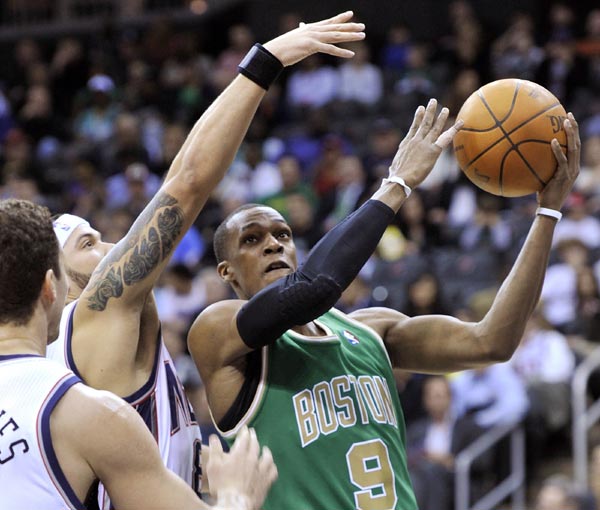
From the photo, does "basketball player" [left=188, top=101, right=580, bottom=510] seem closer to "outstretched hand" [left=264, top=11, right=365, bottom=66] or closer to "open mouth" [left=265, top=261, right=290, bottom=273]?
"open mouth" [left=265, top=261, right=290, bottom=273]

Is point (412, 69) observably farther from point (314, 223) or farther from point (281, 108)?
point (314, 223)

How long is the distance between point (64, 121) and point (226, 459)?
13.7 m

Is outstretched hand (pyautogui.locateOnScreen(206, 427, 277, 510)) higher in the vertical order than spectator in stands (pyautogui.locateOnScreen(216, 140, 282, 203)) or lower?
higher

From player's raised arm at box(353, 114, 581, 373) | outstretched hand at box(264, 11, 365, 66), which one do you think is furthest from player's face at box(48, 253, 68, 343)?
player's raised arm at box(353, 114, 581, 373)

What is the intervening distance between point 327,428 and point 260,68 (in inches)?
48.6

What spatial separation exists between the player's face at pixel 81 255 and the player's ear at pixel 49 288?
1098mm

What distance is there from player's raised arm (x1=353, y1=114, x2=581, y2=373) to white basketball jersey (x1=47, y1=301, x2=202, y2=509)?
0.97 m

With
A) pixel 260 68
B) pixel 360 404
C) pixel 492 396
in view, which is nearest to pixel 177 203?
pixel 260 68

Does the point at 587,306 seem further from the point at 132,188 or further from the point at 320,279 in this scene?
the point at 320,279

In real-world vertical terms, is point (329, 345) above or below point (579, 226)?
above

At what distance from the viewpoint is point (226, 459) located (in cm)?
273

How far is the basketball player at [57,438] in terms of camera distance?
103 inches

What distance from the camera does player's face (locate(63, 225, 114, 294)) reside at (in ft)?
12.9

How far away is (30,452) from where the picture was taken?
2627mm
